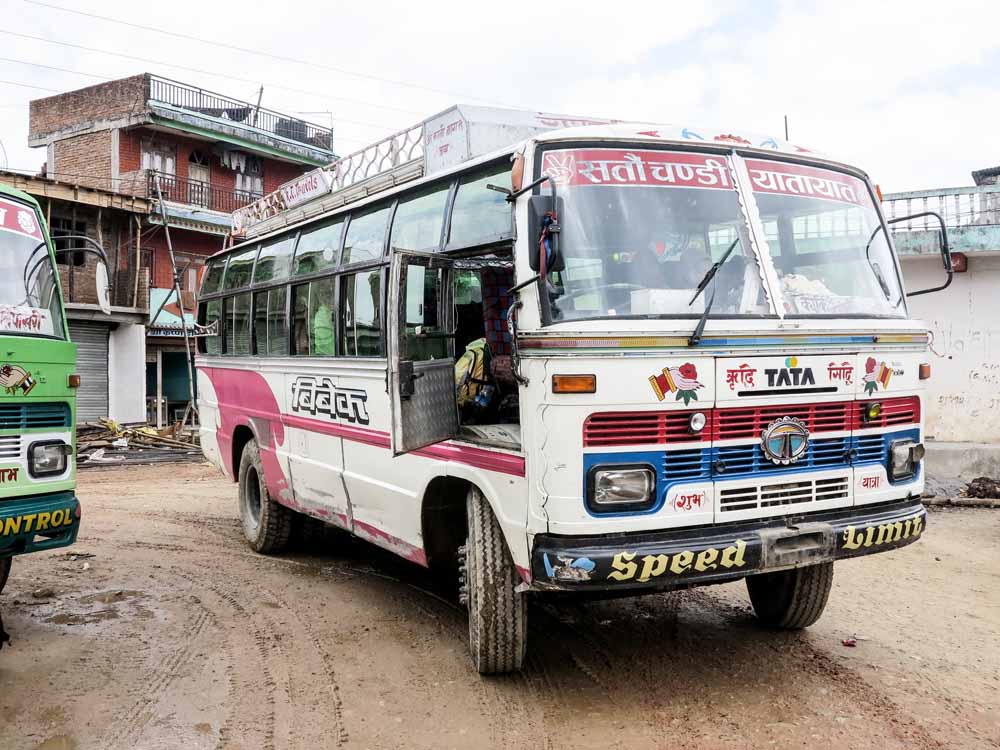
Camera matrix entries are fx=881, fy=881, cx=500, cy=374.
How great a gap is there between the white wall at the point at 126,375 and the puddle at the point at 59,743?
21.9m

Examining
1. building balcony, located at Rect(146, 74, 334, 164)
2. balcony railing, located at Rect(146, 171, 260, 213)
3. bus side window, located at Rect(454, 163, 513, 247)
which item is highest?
building balcony, located at Rect(146, 74, 334, 164)

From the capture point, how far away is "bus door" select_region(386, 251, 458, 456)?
180 inches

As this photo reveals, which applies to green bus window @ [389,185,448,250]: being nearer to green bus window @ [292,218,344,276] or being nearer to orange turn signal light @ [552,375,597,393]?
green bus window @ [292,218,344,276]

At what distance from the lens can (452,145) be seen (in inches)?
219

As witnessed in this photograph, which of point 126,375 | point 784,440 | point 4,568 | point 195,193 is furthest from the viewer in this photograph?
point 195,193

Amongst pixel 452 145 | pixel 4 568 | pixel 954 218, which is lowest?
pixel 4 568

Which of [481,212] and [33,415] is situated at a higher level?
[481,212]

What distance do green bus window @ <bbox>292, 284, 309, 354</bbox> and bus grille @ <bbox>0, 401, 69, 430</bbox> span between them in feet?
6.28

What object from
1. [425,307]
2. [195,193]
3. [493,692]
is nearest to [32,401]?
[425,307]

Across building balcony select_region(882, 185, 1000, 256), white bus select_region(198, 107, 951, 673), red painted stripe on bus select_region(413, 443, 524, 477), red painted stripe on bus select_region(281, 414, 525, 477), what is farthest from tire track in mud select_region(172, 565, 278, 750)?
building balcony select_region(882, 185, 1000, 256)

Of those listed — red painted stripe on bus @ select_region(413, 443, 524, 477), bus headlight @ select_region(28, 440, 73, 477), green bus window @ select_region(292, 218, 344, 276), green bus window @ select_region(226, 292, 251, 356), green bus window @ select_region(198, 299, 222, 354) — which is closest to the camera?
red painted stripe on bus @ select_region(413, 443, 524, 477)

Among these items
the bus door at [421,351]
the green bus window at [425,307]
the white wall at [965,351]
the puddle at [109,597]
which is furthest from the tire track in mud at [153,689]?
the white wall at [965,351]

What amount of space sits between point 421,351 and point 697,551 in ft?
6.00

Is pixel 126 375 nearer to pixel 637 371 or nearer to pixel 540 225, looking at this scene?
pixel 540 225
